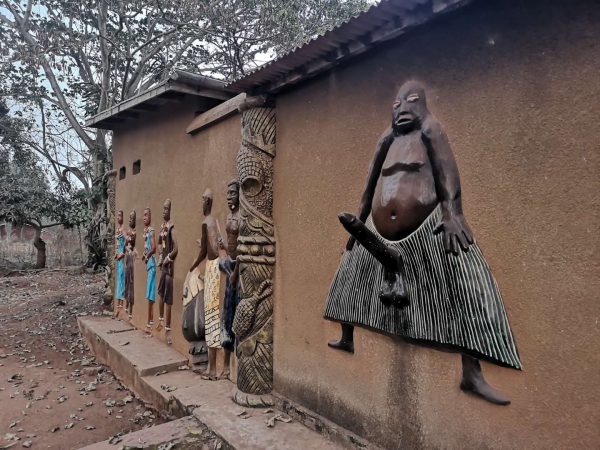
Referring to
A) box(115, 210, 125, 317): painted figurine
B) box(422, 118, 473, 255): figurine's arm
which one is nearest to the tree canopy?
box(115, 210, 125, 317): painted figurine

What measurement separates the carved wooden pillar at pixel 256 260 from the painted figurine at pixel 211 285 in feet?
2.94

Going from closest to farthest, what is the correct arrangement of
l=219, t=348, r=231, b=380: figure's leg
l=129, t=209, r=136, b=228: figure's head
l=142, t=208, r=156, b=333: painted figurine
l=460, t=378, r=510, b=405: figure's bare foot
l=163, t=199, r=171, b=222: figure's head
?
l=460, t=378, r=510, b=405: figure's bare foot → l=219, t=348, r=231, b=380: figure's leg → l=163, t=199, r=171, b=222: figure's head → l=142, t=208, r=156, b=333: painted figurine → l=129, t=209, r=136, b=228: figure's head

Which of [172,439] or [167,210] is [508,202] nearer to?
[172,439]

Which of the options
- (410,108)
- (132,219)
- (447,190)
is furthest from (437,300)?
(132,219)

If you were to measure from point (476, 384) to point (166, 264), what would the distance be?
15.5 feet

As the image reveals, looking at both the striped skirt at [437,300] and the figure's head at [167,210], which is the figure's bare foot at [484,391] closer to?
the striped skirt at [437,300]

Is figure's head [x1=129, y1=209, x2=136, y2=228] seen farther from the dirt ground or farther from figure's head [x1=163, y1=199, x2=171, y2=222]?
the dirt ground

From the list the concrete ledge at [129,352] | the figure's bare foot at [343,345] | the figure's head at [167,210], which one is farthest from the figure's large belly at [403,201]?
the figure's head at [167,210]

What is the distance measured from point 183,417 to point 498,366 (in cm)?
295

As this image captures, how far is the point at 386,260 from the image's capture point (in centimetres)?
292

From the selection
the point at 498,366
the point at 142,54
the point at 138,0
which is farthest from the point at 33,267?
the point at 498,366

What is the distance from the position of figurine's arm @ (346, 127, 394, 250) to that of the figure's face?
5.85ft

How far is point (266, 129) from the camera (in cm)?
425

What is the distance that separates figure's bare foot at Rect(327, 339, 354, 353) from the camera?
3377mm
